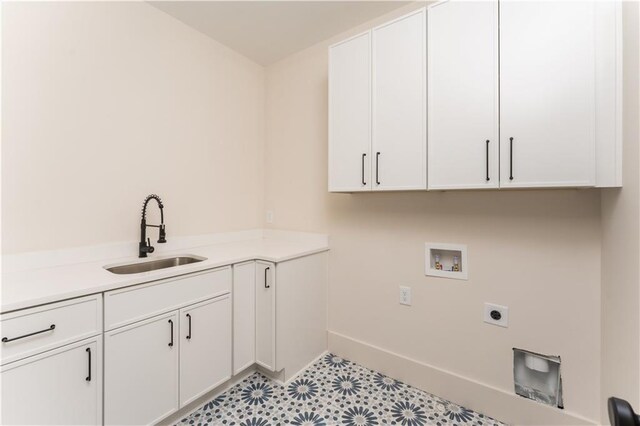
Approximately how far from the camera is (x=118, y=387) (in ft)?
4.50

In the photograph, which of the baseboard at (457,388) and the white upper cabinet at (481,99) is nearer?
the white upper cabinet at (481,99)

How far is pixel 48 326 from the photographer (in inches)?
45.8

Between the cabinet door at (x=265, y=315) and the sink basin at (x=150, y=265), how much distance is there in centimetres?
41

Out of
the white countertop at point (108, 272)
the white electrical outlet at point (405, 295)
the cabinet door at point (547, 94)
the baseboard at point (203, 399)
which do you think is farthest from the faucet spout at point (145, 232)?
the cabinet door at point (547, 94)

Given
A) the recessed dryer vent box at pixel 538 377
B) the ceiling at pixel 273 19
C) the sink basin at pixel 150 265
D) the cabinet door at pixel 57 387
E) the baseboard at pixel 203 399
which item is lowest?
the baseboard at pixel 203 399

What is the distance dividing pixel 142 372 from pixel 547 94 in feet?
7.84

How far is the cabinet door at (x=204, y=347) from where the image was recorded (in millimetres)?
1633

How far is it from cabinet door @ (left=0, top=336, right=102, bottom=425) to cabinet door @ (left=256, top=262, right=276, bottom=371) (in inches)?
35.5

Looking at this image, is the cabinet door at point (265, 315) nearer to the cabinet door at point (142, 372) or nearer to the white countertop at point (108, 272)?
the white countertop at point (108, 272)

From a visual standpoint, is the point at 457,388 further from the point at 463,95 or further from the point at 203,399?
the point at 463,95

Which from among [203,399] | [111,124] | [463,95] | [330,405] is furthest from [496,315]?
[111,124]

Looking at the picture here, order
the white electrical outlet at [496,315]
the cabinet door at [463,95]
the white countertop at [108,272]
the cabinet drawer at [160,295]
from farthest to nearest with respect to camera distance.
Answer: the white electrical outlet at [496,315]
the cabinet door at [463,95]
the cabinet drawer at [160,295]
the white countertop at [108,272]

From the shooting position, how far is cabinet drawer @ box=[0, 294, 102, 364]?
3.54 feet

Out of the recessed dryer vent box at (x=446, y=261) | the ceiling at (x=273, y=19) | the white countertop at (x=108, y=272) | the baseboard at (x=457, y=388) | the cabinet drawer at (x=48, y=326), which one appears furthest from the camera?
the ceiling at (x=273, y=19)
